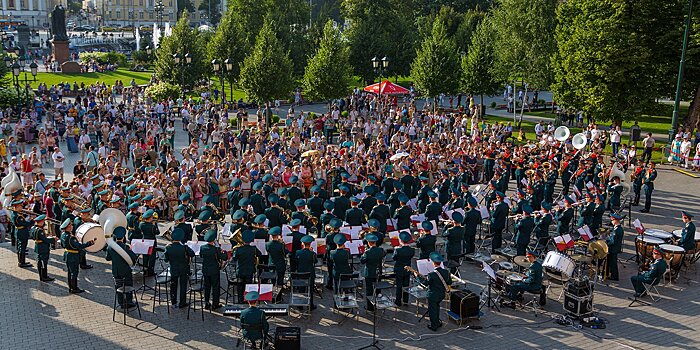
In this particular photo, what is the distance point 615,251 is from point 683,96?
79.2 feet

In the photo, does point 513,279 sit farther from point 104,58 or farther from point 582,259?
point 104,58

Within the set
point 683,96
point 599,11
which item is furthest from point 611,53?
point 683,96

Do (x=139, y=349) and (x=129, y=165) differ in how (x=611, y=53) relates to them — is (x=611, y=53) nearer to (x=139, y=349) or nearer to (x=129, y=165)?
(x=129, y=165)

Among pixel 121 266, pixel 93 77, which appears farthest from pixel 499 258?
pixel 93 77

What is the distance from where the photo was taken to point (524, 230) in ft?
56.7

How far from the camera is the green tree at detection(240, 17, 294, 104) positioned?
40.5 m

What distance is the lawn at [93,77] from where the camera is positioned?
62.2 m

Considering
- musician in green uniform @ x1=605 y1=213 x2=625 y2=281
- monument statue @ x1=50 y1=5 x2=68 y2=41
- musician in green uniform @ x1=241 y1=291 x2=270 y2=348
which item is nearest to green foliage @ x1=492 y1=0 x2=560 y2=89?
musician in green uniform @ x1=605 y1=213 x2=625 y2=281

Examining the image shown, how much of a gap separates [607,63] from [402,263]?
23.5 meters

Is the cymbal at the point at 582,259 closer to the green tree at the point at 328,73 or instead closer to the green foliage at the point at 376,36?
the green tree at the point at 328,73

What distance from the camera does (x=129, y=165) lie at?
30859 mm

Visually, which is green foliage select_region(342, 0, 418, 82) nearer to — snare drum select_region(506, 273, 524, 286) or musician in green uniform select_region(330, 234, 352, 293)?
snare drum select_region(506, 273, 524, 286)

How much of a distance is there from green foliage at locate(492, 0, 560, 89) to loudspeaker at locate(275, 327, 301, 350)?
3261cm

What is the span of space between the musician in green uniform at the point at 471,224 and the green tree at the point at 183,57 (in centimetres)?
3268
